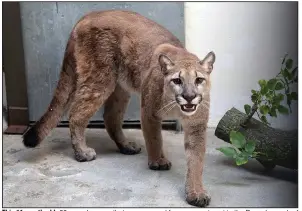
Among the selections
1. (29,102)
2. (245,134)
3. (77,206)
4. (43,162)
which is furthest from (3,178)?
(245,134)

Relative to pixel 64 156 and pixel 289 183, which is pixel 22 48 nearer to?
pixel 64 156

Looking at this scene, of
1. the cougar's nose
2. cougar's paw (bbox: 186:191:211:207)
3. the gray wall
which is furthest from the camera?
the gray wall

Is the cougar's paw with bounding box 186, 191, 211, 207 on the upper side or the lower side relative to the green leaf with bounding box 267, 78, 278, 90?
lower

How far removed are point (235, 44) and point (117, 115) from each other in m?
1.11

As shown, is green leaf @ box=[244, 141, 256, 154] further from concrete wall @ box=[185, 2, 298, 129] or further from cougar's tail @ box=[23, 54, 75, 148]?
cougar's tail @ box=[23, 54, 75, 148]

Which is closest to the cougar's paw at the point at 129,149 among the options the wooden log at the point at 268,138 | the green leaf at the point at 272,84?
the wooden log at the point at 268,138

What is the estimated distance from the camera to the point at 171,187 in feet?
11.4

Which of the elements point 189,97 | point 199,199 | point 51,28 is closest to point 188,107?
point 189,97

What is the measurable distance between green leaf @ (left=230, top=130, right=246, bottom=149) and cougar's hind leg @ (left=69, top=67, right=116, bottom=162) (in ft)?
3.15

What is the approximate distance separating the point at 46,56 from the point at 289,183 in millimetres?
2236

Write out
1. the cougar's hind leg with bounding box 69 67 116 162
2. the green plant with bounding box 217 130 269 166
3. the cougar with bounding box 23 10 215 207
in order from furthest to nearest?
the cougar's hind leg with bounding box 69 67 116 162, the green plant with bounding box 217 130 269 166, the cougar with bounding box 23 10 215 207

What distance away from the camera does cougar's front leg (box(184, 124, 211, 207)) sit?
10.6 feet

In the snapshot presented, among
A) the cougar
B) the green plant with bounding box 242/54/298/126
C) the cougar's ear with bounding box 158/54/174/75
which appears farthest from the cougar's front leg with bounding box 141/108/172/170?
the green plant with bounding box 242/54/298/126

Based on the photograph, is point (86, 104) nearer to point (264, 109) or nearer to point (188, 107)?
point (188, 107)
